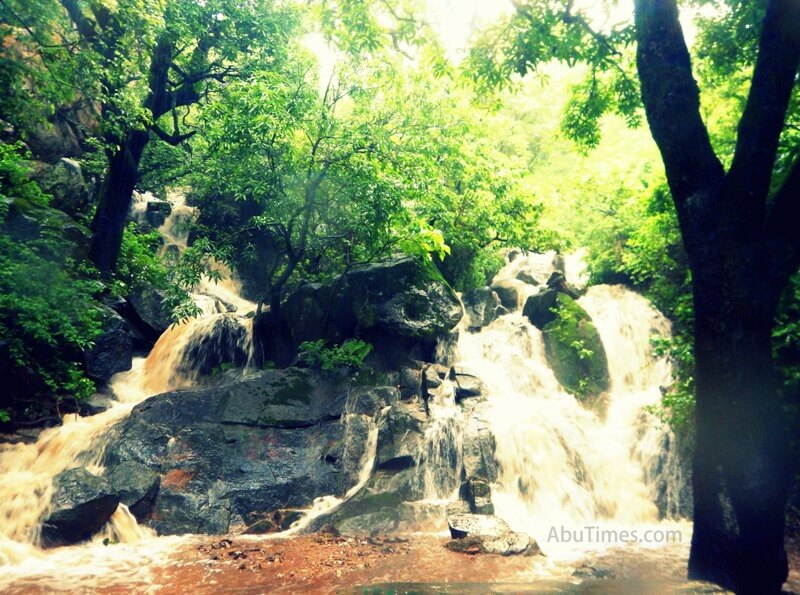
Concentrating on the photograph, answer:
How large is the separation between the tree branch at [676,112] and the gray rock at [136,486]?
30.7 feet

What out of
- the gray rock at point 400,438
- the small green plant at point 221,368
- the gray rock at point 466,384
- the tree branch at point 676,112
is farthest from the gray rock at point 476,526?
the small green plant at point 221,368

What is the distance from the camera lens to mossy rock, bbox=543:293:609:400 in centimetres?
1369

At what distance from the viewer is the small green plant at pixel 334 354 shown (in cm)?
1270

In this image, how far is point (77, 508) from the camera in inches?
289

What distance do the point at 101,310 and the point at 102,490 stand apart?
19.4 ft

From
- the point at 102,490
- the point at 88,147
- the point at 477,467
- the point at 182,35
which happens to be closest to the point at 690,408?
the point at 477,467

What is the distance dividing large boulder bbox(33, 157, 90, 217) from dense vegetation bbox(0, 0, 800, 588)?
92 millimetres

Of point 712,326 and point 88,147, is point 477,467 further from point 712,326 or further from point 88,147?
point 88,147

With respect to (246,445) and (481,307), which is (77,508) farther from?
(481,307)

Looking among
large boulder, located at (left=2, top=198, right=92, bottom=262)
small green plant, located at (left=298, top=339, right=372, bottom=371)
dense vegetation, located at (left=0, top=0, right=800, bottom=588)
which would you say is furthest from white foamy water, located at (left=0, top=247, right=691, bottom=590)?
large boulder, located at (left=2, top=198, right=92, bottom=262)

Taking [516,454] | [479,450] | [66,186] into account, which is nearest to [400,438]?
[479,450]

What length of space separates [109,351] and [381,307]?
24.1 feet

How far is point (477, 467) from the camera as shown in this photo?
32.4 feet

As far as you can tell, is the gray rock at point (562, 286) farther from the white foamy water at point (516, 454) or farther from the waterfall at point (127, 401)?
the waterfall at point (127, 401)
